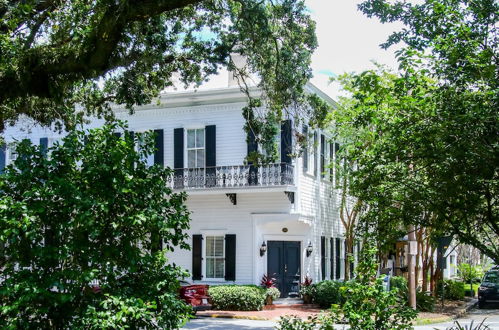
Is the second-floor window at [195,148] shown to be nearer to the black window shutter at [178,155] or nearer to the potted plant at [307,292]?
the black window shutter at [178,155]

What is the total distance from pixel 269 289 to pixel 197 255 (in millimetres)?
3523

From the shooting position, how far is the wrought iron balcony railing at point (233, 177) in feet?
80.1

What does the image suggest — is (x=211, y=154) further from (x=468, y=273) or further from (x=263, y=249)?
(x=468, y=273)

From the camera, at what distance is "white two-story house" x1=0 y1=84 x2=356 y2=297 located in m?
25.0

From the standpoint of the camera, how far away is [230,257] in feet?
83.4

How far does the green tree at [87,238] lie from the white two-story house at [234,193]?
54.1 feet

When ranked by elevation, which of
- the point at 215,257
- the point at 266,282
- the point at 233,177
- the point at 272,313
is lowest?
the point at 272,313

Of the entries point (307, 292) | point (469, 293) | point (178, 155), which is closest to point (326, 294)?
point (307, 292)

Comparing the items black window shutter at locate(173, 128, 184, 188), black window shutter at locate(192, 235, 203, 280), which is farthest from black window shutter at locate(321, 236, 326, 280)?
black window shutter at locate(173, 128, 184, 188)

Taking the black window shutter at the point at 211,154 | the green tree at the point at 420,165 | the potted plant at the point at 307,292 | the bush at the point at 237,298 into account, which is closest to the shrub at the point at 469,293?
Result: the potted plant at the point at 307,292

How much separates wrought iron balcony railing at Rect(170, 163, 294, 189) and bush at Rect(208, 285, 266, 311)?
401 cm

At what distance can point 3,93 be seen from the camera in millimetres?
11188

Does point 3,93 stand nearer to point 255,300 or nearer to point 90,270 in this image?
point 90,270

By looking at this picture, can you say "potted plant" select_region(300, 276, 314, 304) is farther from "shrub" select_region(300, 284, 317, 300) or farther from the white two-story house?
the white two-story house
